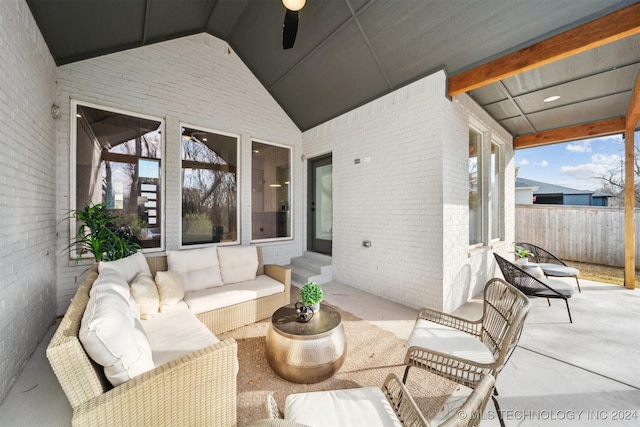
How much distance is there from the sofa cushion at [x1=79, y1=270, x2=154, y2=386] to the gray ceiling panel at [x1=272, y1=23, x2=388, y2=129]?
3991 mm

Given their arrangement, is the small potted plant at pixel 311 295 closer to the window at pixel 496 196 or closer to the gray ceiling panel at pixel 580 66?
the gray ceiling panel at pixel 580 66

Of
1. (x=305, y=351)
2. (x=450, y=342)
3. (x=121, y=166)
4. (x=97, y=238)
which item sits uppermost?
(x=121, y=166)

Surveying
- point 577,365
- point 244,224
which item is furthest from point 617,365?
point 244,224

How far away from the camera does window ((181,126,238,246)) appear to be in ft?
13.3

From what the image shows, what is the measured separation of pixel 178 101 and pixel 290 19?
2.54 metres

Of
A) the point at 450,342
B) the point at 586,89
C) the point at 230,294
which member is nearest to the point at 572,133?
the point at 586,89

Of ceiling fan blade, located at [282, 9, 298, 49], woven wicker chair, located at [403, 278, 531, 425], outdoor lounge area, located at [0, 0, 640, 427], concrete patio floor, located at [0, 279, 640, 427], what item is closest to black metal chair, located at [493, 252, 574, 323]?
outdoor lounge area, located at [0, 0, 640, 427]

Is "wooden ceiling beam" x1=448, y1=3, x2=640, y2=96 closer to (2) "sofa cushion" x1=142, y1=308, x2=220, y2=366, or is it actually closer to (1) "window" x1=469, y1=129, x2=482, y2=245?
(1) "window" x1=469, y1=129, x2=482, y2=245

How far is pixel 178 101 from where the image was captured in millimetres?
3930

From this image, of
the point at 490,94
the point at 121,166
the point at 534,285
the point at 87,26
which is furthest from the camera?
the point at 490,94

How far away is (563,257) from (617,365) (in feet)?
17.1

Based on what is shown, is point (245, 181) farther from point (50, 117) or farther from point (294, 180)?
point (50, 117)

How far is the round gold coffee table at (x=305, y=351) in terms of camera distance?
1906 mm

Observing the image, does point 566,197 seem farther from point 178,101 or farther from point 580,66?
point 178,101
